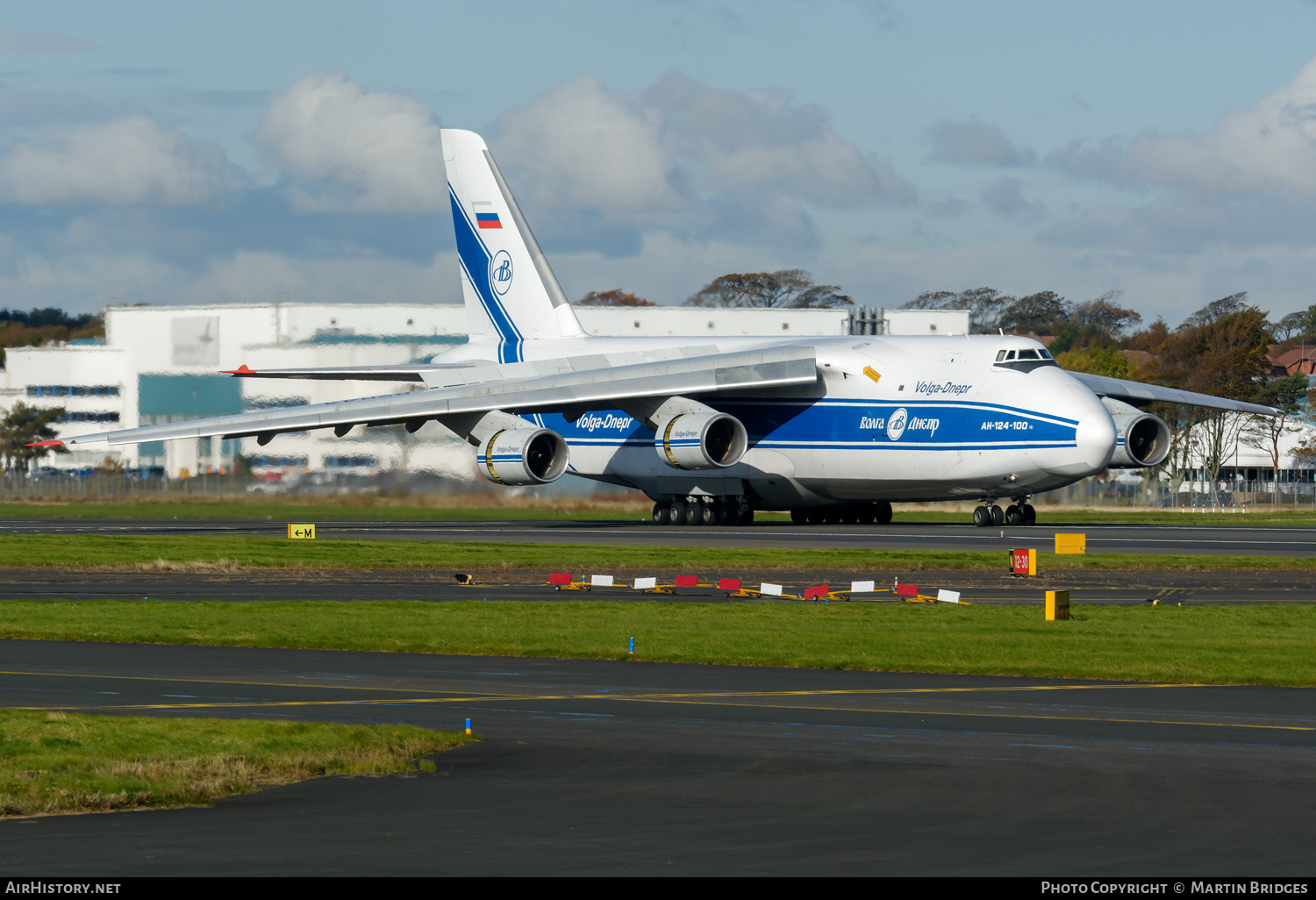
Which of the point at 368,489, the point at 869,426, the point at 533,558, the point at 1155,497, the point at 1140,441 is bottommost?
the point at 533,558

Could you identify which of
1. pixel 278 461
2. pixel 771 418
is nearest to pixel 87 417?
pixel 278 461

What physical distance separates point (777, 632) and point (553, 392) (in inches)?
1100

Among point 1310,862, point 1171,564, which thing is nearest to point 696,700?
point 1310,862

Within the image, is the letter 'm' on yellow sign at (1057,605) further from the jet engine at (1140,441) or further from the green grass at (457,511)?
the green grass at (457,511)

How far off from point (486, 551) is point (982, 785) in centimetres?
2723

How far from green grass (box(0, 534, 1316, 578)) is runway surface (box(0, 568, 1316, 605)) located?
3.61ft

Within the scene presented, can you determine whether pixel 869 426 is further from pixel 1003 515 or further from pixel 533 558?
pixel 533 558

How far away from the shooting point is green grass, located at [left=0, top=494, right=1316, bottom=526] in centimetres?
5950

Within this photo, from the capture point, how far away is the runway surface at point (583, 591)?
89.9ft

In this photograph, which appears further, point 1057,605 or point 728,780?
point 1057,605

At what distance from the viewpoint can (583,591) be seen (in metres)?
28.9

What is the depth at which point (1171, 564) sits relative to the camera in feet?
113

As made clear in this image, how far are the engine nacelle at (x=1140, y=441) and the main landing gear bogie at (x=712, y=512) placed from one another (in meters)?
11.3

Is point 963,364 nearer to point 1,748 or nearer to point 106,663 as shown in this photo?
point 106,663
